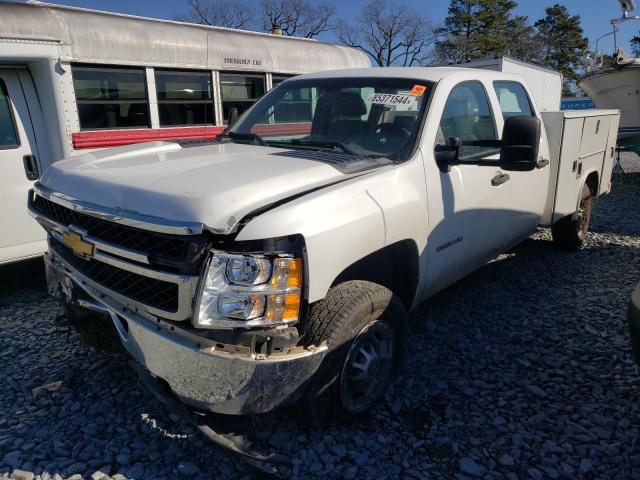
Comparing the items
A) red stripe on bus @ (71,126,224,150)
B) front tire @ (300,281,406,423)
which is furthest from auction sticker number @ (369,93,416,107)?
red stripe on bus @ (71,126,224,150)

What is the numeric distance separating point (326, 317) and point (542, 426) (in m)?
1.47

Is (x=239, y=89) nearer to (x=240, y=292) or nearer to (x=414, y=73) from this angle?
(x=414, y=73)

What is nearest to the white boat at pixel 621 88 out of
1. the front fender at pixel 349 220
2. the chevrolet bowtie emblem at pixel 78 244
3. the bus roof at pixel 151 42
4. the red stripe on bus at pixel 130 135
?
the bus roof at pixel 151 42

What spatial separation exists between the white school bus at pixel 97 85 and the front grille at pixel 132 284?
1940 mm

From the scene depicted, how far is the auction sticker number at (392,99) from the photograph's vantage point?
3297mm

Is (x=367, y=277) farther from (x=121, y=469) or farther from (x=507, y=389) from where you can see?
(x=121, y=469)

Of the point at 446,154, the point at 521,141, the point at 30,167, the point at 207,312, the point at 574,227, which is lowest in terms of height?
the point at 574,227

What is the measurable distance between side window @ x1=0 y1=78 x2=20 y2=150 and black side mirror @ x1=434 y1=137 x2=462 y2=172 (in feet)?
13.1

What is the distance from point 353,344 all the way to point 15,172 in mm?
3905

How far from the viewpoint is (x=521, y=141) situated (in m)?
2.87

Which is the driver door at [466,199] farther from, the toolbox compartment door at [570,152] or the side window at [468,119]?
the toolbox compartment door at [570,152]

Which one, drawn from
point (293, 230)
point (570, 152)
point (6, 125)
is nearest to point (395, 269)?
point (293, 230)

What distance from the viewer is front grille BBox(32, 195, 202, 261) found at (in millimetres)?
2066

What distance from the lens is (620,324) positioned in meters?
4.06
